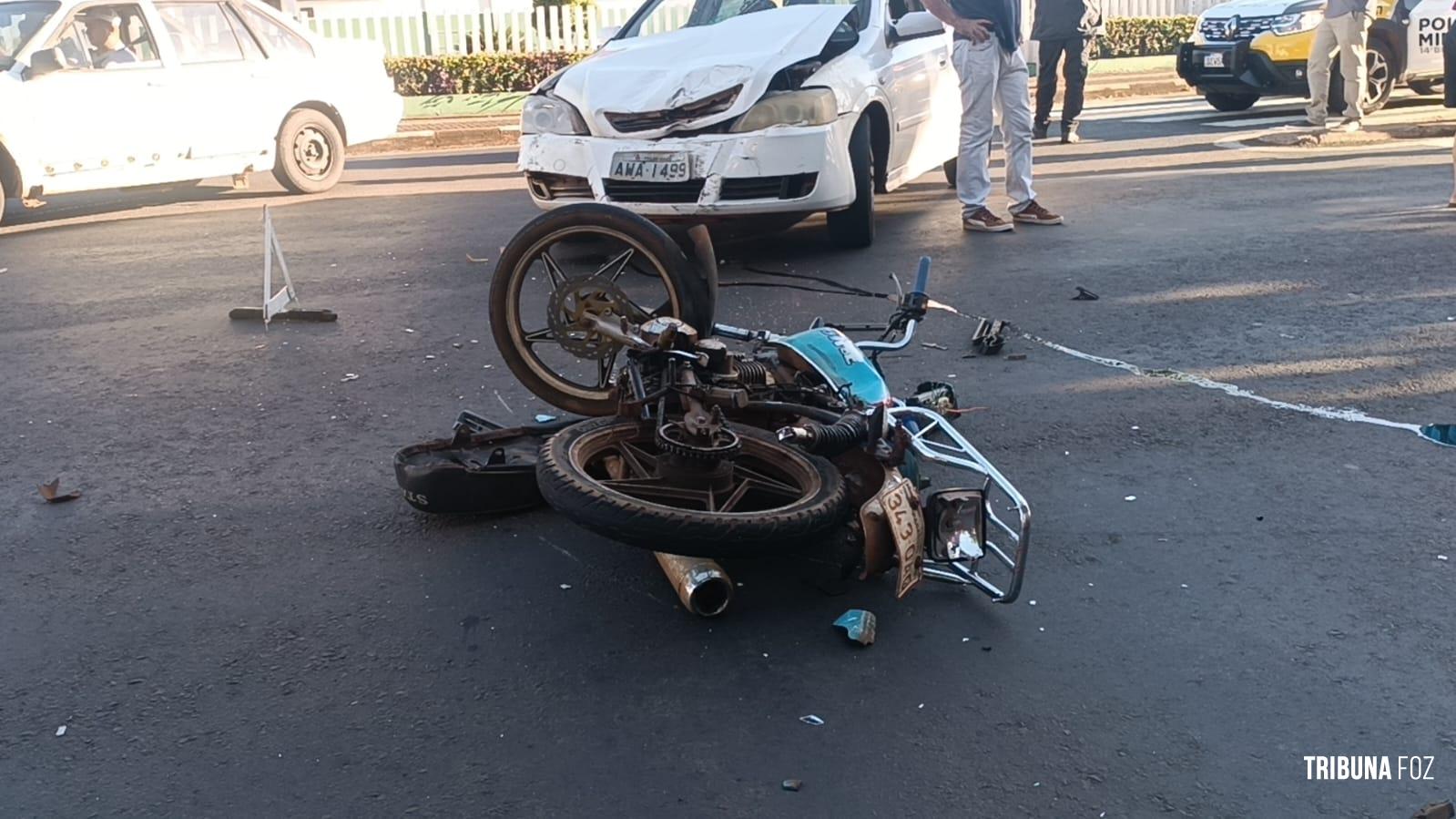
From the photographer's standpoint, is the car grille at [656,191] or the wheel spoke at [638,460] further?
the car grille at [656,191]

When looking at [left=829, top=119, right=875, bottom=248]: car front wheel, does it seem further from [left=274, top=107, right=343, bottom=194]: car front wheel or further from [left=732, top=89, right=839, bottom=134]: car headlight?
[left=274, top=107, right=343, bottom=194]: car front wheel

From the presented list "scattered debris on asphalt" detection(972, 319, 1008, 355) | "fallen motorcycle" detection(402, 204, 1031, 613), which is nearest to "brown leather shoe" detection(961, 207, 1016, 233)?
"scattered debris on asphalt" detection(972, 319, 1008, 355)

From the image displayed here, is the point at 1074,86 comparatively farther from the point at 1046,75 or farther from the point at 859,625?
the point at 859,625

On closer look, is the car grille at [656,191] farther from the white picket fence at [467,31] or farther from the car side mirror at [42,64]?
the white picket fence at [467,31]

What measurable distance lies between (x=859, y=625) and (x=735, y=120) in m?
4.65

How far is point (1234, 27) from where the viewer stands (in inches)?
619

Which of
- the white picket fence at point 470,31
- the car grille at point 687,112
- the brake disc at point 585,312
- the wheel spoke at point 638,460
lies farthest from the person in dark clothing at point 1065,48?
the wheel spoke at point 638,460

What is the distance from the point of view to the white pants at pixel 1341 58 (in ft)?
42.9

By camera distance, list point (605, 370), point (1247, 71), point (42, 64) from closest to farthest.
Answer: point (605, 370), point (42, 64), point (1247, 71)

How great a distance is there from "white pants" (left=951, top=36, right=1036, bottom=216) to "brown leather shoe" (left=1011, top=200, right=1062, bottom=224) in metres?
0.26

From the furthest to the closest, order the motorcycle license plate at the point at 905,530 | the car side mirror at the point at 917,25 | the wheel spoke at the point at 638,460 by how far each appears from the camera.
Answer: the car side mirror at the point at 917,25 → the wheel spoke at the point at 638,460 → the motorcycle license plate at the point at 905,530

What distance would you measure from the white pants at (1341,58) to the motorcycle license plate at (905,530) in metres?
11.4

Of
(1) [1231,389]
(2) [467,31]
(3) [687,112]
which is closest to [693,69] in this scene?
(3) [687,112]

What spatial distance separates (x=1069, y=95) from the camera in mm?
14406
